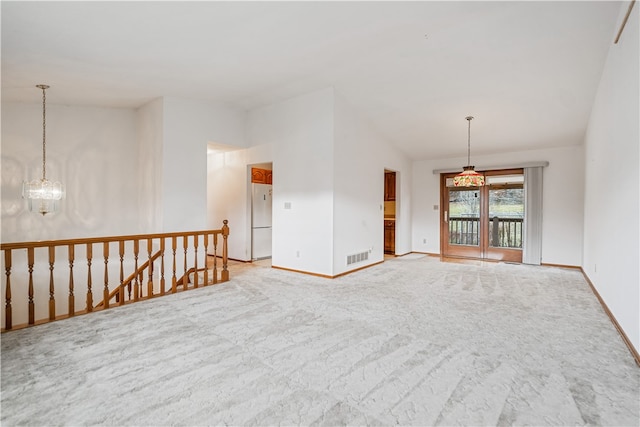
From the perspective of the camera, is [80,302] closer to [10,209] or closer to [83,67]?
[10,209]

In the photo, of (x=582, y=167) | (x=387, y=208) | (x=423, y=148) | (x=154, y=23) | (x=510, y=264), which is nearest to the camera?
(x=154, y=23)

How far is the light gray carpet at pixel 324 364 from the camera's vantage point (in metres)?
1.86

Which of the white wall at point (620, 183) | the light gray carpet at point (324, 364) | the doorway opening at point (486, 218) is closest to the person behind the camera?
the light gray carpet at point (324, 364)

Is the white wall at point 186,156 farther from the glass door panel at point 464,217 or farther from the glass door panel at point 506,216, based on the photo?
the glass door panel at point 506,216

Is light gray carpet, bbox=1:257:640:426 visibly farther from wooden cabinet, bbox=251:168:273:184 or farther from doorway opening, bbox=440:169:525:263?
wooden cabinet, bbox=251:168:273:184

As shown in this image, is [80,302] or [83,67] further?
[80,302]

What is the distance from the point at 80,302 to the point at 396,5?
6.77 metres

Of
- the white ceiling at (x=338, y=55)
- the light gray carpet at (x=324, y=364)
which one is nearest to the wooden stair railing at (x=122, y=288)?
the light gray carpet at (x=324, y=364)

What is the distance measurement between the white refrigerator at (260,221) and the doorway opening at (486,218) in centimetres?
430

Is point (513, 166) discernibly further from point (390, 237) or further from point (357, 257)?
point (357, 257)

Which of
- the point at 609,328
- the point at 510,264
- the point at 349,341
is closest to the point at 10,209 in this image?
the point at 349,341

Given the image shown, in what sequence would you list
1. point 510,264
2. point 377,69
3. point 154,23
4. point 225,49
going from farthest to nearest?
point 510,264 → point 377,69 → point 225,49 → point 154,23

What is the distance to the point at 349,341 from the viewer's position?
9.32ft

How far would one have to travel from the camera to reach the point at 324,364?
2424 millimetres
